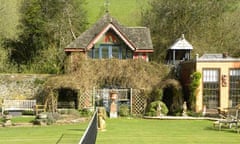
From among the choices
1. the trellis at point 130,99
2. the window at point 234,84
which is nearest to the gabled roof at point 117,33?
the trellis at point 130,99

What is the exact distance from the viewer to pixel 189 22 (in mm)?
49969

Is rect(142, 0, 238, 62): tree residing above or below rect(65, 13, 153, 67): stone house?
above

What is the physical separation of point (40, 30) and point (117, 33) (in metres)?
15.2

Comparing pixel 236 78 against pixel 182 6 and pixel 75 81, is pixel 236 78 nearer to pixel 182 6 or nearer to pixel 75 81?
pixel 75 81

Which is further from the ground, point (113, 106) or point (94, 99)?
point (94, 99)

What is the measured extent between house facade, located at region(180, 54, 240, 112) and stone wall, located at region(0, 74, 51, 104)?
12.1m

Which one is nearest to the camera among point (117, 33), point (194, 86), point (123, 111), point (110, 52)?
point (123, 111)

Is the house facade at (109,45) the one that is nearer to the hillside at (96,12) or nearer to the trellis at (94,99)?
the trellis at (94,99)

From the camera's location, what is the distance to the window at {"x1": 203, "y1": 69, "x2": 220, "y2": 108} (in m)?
32.4

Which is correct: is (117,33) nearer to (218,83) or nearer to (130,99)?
(130,99)

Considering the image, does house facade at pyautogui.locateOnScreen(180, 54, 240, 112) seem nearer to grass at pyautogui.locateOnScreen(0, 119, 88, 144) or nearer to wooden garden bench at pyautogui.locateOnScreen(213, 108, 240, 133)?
wooden garden bench at pyautogui.locateOnScreen(213, 108, 240, 133)

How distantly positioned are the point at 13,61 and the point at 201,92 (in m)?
23.1

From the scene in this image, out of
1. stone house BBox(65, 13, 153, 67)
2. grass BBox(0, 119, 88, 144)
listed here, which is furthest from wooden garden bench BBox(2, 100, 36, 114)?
grass BBox(0, 119, 88, 144)

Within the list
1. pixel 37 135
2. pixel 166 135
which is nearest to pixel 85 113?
pixel 37 135
